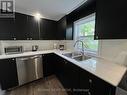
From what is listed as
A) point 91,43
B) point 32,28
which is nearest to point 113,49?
point 91,43

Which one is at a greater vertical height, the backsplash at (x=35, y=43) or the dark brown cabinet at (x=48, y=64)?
the backsplash at (x=35, y=43)

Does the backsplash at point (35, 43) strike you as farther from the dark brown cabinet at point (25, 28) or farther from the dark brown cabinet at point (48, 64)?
the dark brown cabinet at point (48, 64)

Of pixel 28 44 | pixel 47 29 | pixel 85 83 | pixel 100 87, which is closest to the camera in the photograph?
pixel 100 87

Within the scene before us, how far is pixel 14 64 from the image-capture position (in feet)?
6.67

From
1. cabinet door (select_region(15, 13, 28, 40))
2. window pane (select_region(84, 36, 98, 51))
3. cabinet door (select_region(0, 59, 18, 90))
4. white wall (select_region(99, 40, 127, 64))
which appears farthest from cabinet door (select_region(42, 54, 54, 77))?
white wall (select_region(99, 40, 127, 64))

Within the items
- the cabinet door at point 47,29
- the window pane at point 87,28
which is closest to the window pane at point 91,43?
the window pane at point 87,28

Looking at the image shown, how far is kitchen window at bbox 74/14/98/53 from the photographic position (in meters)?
1.96

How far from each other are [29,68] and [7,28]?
1.28 metres

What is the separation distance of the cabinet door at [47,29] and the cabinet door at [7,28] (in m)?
0.89

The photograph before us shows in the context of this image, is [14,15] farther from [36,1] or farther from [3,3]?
[36,1]

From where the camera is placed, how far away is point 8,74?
1989 mm

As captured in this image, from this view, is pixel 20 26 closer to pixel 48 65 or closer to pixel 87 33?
pixel 48 65

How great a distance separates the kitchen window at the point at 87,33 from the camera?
196cm

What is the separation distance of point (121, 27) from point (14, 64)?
233 cm
